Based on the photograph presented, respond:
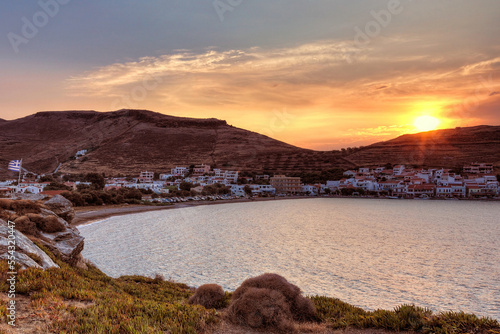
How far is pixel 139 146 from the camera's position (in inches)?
5290

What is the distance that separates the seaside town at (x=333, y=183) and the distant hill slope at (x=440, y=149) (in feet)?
29.2

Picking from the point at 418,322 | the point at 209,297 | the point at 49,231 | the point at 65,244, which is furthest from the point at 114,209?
the point at 418,322

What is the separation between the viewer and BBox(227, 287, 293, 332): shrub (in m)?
7.29

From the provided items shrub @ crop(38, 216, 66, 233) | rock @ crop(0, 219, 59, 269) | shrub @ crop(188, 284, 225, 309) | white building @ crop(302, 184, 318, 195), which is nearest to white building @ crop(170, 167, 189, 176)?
white building @ crop(302, 184, 318, 195)

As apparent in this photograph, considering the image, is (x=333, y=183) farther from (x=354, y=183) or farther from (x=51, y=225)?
(x=51, y=225)

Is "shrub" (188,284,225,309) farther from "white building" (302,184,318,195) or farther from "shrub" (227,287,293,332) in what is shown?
"white building" (302,184,318,195)

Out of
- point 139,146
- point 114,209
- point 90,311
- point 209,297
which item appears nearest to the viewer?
point 90,311

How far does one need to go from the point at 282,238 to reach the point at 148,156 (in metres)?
104

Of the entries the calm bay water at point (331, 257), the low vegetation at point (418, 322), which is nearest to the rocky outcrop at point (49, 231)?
the calm bay water at point (331, 257)

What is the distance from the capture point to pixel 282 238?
31.8 m

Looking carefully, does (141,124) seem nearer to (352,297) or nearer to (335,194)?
(335,194)

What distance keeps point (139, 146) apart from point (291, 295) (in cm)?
13427

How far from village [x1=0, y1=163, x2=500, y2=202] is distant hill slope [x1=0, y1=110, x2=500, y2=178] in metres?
10.8

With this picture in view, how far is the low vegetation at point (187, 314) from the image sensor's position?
20.5 ft
